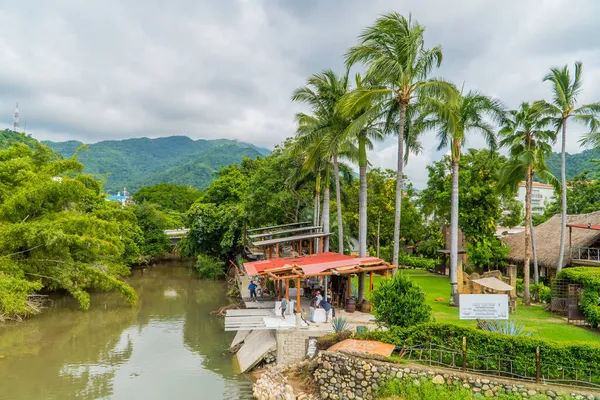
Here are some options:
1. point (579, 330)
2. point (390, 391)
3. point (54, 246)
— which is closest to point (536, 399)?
point (390, 391)

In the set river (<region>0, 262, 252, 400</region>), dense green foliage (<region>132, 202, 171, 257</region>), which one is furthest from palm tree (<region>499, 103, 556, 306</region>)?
dense green foliage (<region>132, 202, 171, 257</region>)

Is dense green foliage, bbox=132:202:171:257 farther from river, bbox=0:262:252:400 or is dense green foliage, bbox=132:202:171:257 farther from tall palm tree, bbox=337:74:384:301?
tall palm tree, bbox=337:74:384:301

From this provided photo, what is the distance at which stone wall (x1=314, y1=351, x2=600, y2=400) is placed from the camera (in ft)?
36.6

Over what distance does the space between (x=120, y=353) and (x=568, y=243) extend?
26953mm

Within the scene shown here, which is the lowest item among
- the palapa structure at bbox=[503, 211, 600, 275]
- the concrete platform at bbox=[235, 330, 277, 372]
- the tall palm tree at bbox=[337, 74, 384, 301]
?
the concrete platform at bbox=[235, 330, 277, 372]

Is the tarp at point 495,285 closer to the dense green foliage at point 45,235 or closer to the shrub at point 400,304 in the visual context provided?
the shrub at point 400,304

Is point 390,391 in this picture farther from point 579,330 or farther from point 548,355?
point 579,330

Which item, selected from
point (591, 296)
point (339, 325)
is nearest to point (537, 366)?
point (339, 325)

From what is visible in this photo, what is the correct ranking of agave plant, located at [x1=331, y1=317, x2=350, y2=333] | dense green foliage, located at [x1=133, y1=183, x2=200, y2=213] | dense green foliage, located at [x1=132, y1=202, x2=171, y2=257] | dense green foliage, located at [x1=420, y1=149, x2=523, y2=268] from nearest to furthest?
agave plant, located at [x1=331, y1=317, x2=350, y2=333], dense green foliage, located at [x1=420, y1=149, x2=523, y2=268], dense green foliage, located at [x1=132, y1=202, x2=171, y2=257], dense green foliage, located at [x1=133, y1=183, x2=200, y2=213]

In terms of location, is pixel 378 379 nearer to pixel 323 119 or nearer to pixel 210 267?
pixel 323 119

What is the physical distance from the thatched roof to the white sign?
1646cm

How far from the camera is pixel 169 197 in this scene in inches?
2950

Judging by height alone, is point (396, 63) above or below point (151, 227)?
above

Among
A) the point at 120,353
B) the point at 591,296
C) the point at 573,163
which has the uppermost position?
the point at 573,163
